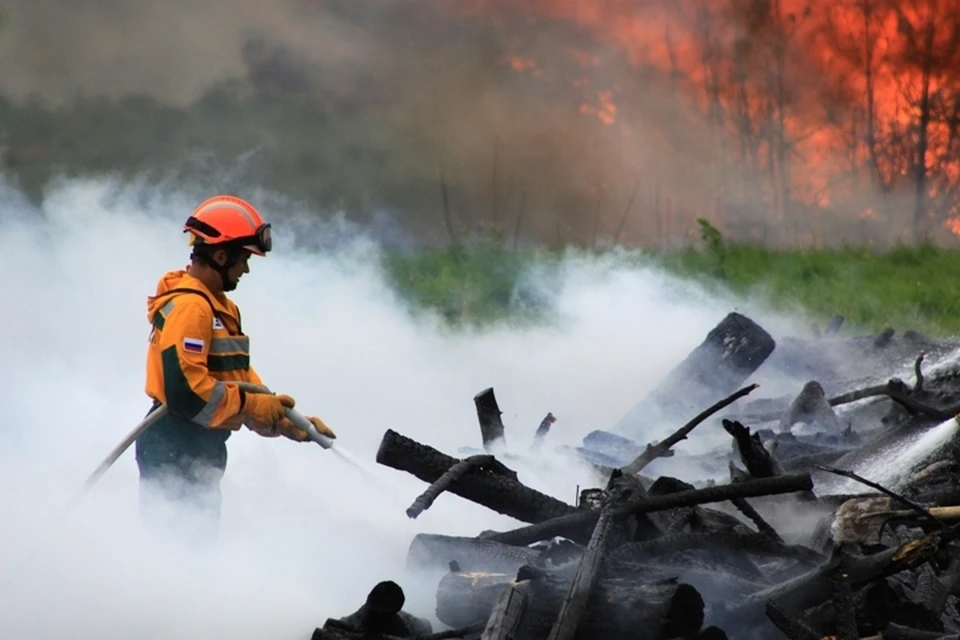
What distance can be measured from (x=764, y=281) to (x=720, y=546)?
810 centimetres

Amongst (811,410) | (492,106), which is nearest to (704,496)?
(811,410)

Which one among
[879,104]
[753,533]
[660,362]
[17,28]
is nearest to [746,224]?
[879,104]

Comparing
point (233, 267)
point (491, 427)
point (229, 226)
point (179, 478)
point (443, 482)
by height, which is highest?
point (229, 226)

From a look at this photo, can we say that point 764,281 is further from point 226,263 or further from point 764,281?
point 226,263

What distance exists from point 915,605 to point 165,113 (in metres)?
12.3

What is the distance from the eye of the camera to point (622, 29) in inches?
573

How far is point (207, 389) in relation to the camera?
15.8ft

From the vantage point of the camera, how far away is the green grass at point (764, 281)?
37.0 feet

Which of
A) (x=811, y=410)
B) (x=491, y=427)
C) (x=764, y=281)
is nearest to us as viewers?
(x=491, y=427)

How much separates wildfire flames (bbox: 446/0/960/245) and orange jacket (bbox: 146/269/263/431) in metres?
10.3

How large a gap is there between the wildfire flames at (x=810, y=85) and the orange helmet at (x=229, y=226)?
10011 millimetres

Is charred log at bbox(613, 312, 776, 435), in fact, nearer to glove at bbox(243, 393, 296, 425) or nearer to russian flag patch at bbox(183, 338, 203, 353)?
glove at bbox(243, 393, 296, 425)

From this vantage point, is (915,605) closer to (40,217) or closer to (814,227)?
(40,217)

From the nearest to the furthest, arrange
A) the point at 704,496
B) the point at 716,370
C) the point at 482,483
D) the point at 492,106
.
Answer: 1. the point at 704,496
2. the point at 482,483
3. the point at 716,370
4. the point at 492,106
